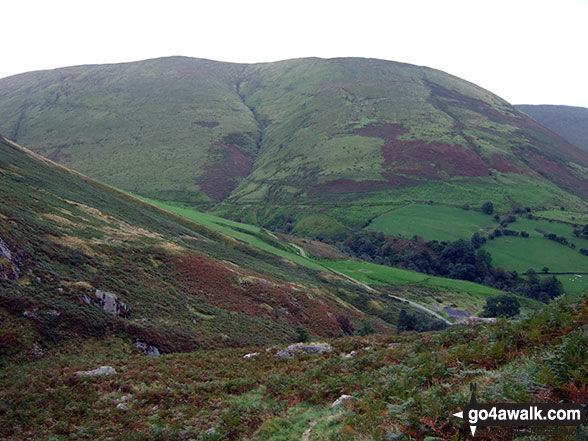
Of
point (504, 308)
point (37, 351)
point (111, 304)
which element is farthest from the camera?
point (504, 308)

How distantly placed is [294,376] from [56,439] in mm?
9923

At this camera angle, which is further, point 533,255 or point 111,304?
point 533,255

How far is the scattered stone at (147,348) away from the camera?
27064 mm

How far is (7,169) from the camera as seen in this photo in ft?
189

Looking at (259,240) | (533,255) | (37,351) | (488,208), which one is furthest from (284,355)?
(488,208)

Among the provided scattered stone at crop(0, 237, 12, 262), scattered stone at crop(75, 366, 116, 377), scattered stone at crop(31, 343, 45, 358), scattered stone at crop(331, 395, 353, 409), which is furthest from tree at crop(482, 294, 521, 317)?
scattered stone at crop(0, 237, 12, 262)

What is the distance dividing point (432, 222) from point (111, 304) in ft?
461

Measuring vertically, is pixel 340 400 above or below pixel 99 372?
above

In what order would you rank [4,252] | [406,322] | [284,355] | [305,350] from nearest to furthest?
1. [284,355]
2. [305,350]
3. [4,252]
4. [406,322]

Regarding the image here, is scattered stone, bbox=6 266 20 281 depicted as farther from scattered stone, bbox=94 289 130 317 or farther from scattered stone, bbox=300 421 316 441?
scattered stone, bbox=300 421 316 441

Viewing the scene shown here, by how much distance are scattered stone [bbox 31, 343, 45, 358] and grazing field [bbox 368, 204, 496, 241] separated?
13385 centimetres

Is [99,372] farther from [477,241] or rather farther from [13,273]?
[477,241]

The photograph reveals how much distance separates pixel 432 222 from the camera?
491 feet

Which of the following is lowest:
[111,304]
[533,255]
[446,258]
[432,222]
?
[446,258]
